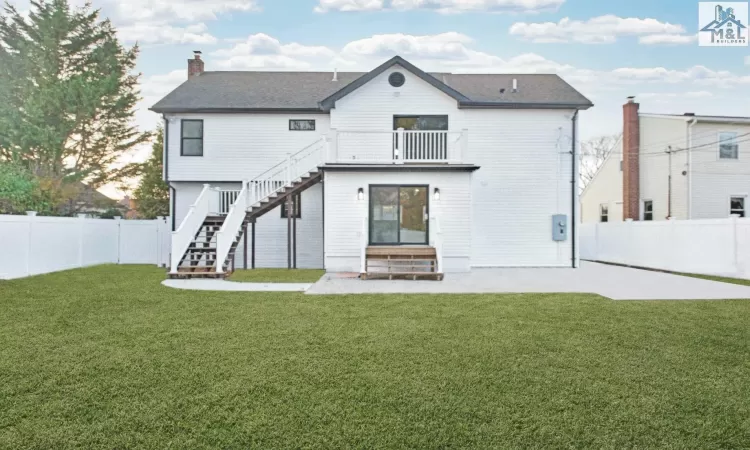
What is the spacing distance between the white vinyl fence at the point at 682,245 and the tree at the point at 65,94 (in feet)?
80.2

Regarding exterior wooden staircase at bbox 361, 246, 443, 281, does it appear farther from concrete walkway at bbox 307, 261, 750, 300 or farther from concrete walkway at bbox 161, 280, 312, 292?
concrete walkway at bbox 161, 280, 312, 292

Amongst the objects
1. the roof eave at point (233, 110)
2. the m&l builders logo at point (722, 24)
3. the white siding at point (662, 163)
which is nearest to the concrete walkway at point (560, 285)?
the roof eave at point (233, 110)

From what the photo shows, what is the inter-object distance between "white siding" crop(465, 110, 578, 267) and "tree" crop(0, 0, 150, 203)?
64.6 ft

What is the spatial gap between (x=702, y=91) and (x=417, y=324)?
26663 millimetres

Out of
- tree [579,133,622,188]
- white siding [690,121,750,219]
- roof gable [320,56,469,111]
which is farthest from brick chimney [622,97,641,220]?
tree [579,133,622,188]

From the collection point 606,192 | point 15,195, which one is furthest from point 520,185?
point 15,195

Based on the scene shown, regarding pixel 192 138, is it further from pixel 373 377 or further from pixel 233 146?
pixel 373 377

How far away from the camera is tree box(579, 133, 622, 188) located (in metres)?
37.4

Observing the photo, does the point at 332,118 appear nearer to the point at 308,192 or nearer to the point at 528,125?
the point at 308,192

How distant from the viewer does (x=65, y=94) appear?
22.0m

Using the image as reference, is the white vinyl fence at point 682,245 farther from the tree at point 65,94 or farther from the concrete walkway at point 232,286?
the tree at point 65,94

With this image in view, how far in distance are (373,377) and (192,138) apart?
13.3 m

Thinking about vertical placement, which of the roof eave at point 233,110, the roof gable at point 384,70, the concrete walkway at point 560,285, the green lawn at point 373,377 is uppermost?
the roof gable at point 384,70

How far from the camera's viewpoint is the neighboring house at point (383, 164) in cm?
1309
